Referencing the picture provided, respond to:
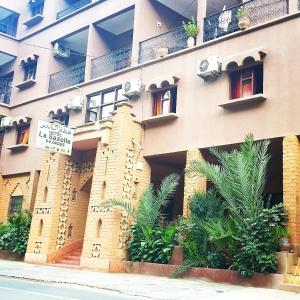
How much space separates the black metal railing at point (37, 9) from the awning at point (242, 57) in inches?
519

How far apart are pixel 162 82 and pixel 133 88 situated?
45.9 inches

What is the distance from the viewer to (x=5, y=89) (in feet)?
78.4

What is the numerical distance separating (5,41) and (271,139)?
1583 cm

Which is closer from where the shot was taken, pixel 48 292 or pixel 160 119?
pixel 48 292

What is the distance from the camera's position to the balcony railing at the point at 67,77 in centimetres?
1984

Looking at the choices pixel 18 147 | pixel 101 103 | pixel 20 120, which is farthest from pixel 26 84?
pixel 101 103

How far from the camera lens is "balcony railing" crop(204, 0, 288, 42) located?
13.6 metres

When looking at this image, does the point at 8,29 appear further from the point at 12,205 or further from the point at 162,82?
the point at 162,82

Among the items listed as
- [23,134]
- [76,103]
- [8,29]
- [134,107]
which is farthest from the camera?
[8,29]

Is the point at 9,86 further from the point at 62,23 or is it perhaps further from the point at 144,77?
the point at 144,77

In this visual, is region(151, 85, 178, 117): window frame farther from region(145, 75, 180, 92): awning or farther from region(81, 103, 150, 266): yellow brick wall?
region(81, 103, 150, 266): yellow brick wall

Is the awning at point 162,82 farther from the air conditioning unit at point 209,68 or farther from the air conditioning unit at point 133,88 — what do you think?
the air conditioning unit at point 209,68

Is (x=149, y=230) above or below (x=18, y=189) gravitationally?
below

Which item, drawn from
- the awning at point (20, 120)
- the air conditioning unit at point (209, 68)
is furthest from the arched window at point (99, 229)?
the awning at point (20, 120)
